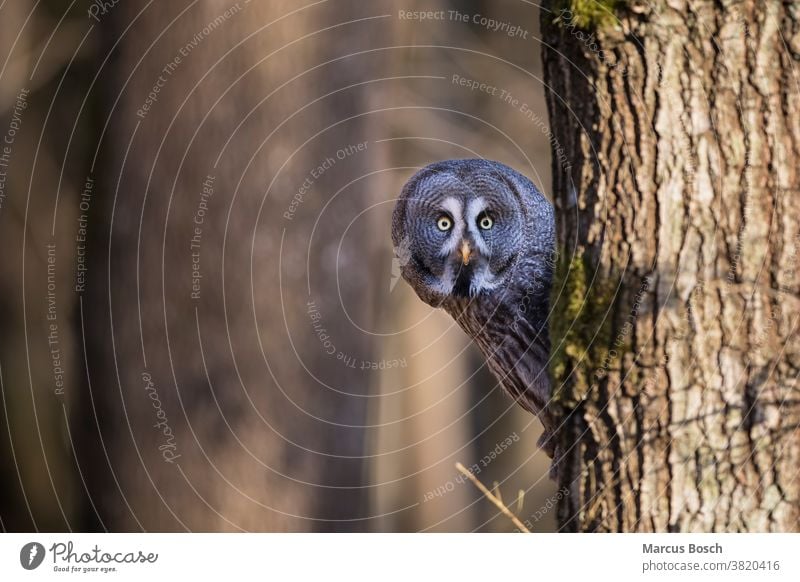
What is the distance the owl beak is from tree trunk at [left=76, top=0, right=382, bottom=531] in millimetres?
403

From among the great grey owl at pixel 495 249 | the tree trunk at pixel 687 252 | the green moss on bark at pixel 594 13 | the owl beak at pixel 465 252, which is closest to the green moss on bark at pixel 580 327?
the tree trunk at pixel 687 252

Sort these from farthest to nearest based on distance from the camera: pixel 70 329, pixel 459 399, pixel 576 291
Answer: pixel 459 399, pixel 70 329, pixel 576 291

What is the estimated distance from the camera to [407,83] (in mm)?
7805

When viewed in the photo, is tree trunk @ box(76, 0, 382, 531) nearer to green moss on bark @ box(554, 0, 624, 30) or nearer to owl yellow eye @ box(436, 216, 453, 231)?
owl yellow eye @ box(436, 216, 453, 231)

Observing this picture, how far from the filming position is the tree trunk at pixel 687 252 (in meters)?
2.16

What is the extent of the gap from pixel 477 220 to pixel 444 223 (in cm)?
13

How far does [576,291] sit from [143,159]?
201cm

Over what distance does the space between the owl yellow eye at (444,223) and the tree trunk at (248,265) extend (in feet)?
0.98

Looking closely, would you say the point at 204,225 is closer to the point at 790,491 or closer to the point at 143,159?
the point at 143,159

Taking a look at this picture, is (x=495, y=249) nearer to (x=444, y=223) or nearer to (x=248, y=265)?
(x=444, y=223)

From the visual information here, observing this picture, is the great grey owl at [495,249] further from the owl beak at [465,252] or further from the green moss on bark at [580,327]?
the green moss on bark at [580,327]

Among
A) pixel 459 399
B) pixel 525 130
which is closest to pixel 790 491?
pixel 525 130

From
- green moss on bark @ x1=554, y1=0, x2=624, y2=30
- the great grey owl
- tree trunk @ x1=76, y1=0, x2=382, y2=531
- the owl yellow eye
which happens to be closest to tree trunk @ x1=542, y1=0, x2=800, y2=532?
green moss on bark @ x1=554, y1=0, x2=624, y2=30

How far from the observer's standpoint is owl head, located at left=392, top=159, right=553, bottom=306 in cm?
334
